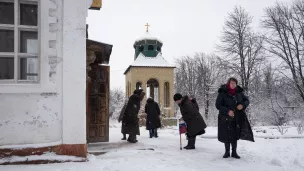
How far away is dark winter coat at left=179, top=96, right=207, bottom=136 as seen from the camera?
7.61 metres

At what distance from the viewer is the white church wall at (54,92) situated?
16.5 feet

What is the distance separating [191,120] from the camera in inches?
305

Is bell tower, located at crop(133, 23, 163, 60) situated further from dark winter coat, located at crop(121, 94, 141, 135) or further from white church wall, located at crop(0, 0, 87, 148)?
white church wall, located at crop(0, 0, 87, 148)

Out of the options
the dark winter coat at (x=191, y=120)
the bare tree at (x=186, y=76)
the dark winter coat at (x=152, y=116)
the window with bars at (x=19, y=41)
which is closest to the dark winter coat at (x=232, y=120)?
the dark winter coat at (x=191, y=120)

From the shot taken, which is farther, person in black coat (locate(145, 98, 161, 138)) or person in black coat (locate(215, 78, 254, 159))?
person in black coat (locate(145, 98, 161, 138))

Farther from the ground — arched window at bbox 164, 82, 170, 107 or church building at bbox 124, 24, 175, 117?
church building at bbox 124, 24, 175, 117

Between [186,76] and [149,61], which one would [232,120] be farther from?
[186,76]

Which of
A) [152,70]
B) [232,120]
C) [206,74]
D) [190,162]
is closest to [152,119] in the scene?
[232,120]

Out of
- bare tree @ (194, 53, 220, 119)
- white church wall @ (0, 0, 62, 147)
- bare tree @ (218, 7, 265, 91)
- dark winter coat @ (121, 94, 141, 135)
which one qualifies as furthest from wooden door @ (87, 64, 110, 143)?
bare tree @ (194, 53, 220, 119)

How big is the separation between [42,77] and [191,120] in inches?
161

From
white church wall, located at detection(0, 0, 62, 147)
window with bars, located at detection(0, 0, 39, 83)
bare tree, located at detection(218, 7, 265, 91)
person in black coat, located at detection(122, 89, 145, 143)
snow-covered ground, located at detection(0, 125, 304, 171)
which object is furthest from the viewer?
bare tree, located at detection(218, 7, 265, 91)

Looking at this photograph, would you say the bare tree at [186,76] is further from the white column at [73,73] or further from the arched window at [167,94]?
the white column at [73,73]

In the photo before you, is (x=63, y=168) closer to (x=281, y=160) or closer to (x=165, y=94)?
(x=281, y=160)

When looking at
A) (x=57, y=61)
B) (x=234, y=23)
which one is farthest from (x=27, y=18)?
(x=234, y=23)
